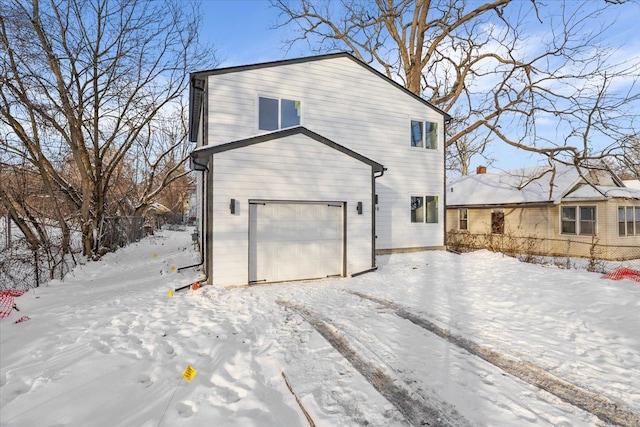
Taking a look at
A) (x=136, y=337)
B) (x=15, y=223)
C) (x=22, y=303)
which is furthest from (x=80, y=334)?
(x=15, y=223)

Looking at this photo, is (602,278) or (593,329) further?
(602,278)

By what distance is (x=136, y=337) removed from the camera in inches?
172

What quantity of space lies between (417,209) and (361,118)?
4.53 m

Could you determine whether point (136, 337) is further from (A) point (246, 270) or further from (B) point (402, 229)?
(B) point (402, 229)

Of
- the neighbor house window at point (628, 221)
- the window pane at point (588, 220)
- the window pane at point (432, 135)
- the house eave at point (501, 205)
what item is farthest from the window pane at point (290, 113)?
the neighbor house window at point (628, 221)

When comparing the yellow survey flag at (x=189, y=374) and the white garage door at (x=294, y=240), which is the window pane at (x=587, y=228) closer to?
the white garage door at (x=294, y=240)

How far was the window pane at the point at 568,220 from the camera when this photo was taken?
15.5 m

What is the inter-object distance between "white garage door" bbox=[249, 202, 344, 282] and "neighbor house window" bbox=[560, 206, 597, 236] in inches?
542

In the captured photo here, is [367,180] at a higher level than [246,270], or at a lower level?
higher

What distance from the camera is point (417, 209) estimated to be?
1327cm

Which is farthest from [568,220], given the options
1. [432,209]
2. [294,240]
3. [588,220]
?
[294,240]

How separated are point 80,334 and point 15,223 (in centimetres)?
687

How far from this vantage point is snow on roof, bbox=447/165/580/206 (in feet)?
52.3

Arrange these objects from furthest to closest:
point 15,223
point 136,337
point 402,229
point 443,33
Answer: point 443,33 → point 402,229 → point 15,223 → point 136,337
